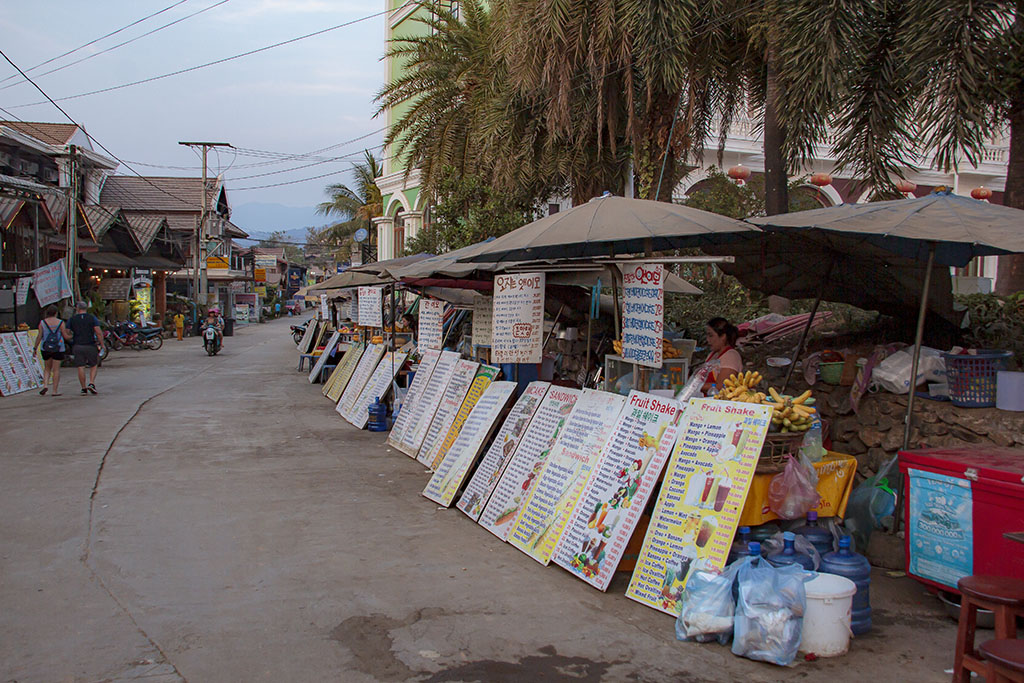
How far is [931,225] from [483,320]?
5.10 metres

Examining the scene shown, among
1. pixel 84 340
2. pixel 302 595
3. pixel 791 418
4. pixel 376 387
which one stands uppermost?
pixel 791 418

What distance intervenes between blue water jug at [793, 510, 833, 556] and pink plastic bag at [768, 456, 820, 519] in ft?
0.32

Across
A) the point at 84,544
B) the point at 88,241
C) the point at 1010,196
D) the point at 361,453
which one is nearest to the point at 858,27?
the point at 1010,196

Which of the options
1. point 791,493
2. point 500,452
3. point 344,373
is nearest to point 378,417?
point 344,373

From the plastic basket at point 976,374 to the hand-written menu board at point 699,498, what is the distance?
7.79ft

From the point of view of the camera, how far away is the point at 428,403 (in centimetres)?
961

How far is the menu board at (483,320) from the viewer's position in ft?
30.4

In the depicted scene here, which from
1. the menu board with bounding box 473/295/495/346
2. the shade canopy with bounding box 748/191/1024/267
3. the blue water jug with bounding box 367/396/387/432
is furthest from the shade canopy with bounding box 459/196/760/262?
the blue water jug with bounding box 367/396/387/432

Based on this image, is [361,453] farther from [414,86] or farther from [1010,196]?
[414,86]

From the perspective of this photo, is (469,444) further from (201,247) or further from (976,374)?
(201,247)

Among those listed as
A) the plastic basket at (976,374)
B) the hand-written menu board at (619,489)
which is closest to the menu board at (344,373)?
the hand-written menu board at (619,489)

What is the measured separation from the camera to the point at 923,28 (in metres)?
7.52

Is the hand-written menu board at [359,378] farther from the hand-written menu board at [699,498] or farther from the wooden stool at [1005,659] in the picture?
the wooden stool at [1005,659]

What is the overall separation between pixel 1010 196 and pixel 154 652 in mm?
8897
